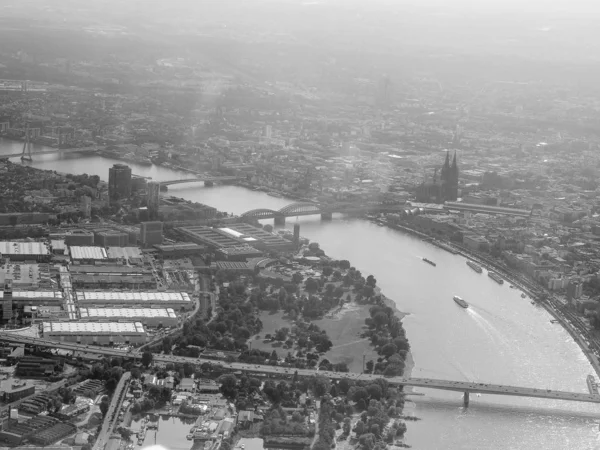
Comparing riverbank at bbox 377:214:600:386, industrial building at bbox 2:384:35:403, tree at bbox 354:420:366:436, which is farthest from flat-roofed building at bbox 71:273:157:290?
tree at bbox 354:420:366:436

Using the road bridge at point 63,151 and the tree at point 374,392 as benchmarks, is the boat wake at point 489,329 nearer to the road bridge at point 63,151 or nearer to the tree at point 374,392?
the tree at point 374,392

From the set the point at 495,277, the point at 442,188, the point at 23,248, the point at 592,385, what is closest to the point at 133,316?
the point at 23,248

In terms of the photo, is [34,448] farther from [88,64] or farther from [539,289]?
[88,64]

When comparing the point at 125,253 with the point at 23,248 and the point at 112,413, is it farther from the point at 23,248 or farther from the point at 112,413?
the point at 112,413

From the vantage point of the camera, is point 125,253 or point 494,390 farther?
point 125,253

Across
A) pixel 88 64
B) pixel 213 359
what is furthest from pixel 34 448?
pixel 88 64

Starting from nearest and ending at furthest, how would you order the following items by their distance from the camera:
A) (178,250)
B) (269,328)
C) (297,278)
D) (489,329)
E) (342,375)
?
(342,375) → (269,328) → (489,329) → (297,278) → (178,250)

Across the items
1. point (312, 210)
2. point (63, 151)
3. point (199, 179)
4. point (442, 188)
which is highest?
point (442, 188)
